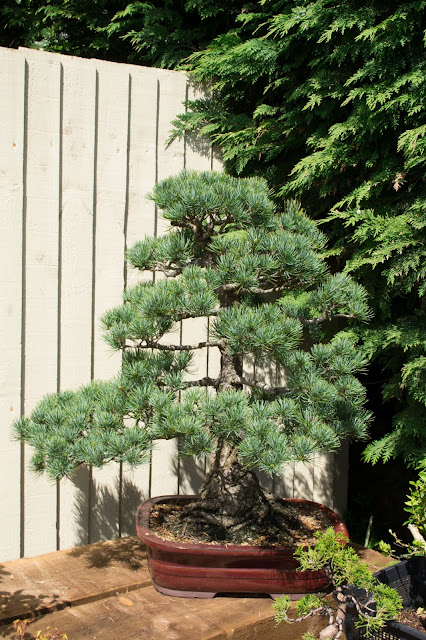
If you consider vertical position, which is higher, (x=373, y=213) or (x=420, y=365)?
(x=373, y=213)

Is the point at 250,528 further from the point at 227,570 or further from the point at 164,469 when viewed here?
the point at 164,469

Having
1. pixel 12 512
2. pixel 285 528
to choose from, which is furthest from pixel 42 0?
pixel 285 528

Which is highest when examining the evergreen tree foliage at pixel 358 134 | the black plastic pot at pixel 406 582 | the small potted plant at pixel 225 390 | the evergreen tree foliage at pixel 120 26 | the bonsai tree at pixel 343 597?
the evergreen tree foliage at pixel 120 26

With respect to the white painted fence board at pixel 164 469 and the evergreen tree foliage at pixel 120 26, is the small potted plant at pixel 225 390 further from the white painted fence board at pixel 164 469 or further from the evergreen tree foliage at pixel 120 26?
the evergreen tree foliage at pixel 120 26

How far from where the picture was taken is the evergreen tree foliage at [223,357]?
1661mm

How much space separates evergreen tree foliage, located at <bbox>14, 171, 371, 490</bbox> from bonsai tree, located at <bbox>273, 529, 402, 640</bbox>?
23cm

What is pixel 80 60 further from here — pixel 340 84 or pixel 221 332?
pixel 221 332

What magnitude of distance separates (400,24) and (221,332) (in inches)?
46.3

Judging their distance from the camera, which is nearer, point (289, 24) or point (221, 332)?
point (221, 332)

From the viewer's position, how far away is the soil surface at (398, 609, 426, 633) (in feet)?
5.29

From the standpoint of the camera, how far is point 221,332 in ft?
5.70

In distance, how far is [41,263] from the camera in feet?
7.38

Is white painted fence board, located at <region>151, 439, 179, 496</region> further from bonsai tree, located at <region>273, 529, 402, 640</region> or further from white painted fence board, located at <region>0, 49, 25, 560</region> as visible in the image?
bonsai tree, located at <region>273, 529, 402, 640</region>

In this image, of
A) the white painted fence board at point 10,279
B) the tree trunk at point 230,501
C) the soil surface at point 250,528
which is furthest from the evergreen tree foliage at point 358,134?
the white painted fence board at point 10,279
